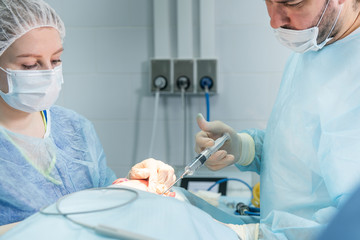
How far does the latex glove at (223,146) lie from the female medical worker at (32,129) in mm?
185

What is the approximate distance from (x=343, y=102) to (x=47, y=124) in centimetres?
100

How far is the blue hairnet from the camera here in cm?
121

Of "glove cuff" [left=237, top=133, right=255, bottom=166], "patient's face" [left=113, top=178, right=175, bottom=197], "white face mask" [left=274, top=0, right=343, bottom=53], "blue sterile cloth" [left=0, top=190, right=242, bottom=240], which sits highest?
"white face mask" [left=274, top=0, right=343, bottom=53]

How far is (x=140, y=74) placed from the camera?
215 cm

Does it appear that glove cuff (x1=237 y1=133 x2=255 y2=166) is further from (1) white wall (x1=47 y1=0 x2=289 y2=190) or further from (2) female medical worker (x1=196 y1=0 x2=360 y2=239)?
(1) white wall (x1=47 y1=0 x2=289 y2=190)

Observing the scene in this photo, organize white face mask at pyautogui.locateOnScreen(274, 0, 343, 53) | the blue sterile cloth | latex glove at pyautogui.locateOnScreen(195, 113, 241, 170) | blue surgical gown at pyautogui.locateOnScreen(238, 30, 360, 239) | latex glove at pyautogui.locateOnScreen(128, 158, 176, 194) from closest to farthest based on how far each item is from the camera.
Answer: the blue sterile cloth → blue surgical gown at pyautogui.locateOnScreen(238, 30, 360, 239) → white face mask at pyautogui.locateOnScreen(274, 0, 343, 53) → latex glove at pyautogui.locateOnScreen(128, 158, 176, 194) → latex glove at pyautogui.locateOnScreen(195, 113, 241, 170)

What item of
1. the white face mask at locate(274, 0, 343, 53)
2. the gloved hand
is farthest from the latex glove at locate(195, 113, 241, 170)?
the white face mask at locate(274, 0, 343, 53)

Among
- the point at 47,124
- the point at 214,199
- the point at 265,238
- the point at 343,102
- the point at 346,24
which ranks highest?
the point at 346,24

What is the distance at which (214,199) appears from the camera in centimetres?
166

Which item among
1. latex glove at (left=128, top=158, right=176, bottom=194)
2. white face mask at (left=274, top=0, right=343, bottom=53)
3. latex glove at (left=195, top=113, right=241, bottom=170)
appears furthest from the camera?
latex glove at (left=195, top=113, right=241, bottom=170)

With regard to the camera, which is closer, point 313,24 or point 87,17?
point 313,24

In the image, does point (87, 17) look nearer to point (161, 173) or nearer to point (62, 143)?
point (62, 143)

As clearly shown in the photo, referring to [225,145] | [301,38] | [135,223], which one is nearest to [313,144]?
[301,38]

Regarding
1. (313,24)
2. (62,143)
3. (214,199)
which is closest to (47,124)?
(62,143)
